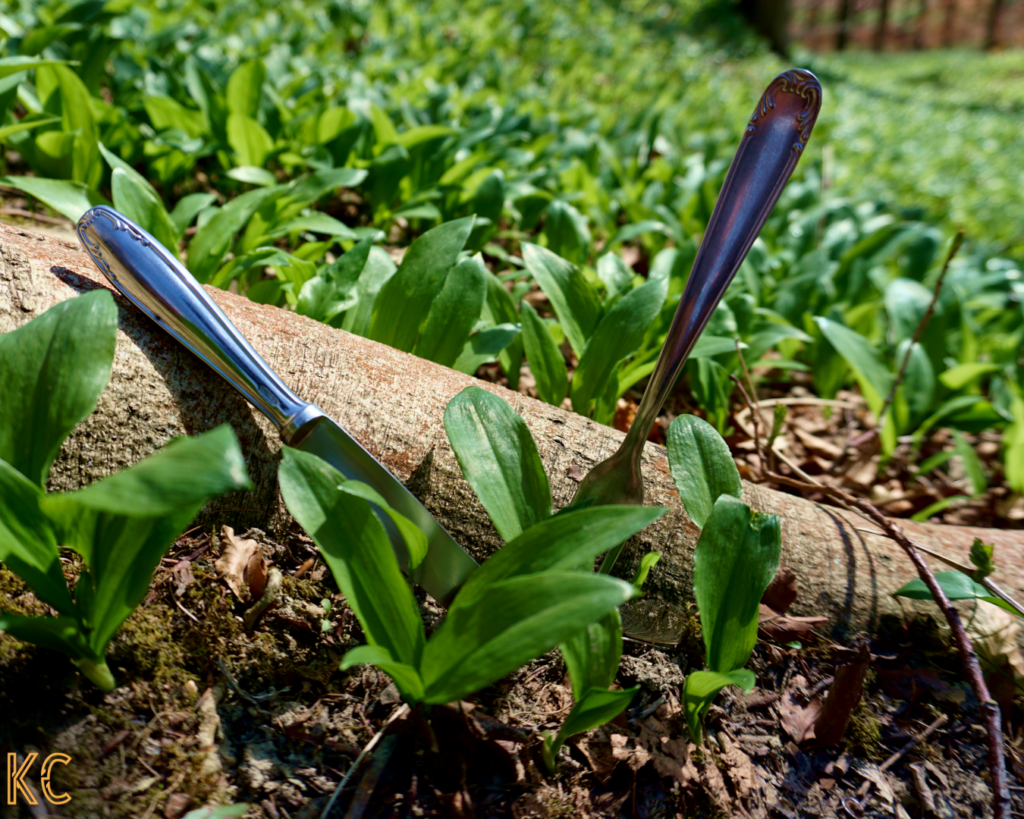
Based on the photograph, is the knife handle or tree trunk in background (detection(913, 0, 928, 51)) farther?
tree trunk in background (detection(913, 0, 928, 51))

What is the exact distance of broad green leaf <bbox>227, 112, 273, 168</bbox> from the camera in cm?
219

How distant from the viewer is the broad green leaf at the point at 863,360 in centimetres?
199

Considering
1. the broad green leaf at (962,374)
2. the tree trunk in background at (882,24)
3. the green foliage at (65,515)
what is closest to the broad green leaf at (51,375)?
the green foliage at (65,515)

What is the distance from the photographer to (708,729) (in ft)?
3.21

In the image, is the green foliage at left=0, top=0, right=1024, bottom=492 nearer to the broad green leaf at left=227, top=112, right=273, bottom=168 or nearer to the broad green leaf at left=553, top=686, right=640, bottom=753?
the broad green leaf at left=227, top=112, right=273, bottom=168

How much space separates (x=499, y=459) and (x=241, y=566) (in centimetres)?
42

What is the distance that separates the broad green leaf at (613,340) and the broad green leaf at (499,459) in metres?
0.58

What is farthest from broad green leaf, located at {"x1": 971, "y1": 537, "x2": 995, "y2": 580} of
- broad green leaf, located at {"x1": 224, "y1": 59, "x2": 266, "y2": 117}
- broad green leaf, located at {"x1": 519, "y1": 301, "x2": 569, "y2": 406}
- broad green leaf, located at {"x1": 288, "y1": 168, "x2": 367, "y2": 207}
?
broad green leaf, located at {"x1": 224, "y1": 59, "x2": 266, "y2": 117}

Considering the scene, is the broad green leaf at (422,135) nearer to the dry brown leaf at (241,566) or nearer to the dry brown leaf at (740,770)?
the dry brown leaf at (241,566)

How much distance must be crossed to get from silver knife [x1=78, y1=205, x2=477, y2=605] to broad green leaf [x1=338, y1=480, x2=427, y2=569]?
3 centimetres

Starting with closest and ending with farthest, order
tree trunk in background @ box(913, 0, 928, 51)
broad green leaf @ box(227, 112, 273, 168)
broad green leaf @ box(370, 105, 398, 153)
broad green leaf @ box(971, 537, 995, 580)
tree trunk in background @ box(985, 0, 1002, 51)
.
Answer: broad green leaf @ box(971, 537, 995, 580) < broad green leaf @ box(227, 112, 273, 168) < broad green leaf @ box(370, 105, 398, 153) < tree trunk in background @ box(985, 0, 1002, 51) < tree trunk in background @ box(913, 0, 928, 51)

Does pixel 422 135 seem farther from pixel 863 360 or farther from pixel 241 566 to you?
pixel 241 566

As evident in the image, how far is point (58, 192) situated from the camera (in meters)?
1.55

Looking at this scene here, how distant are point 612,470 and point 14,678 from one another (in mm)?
818
